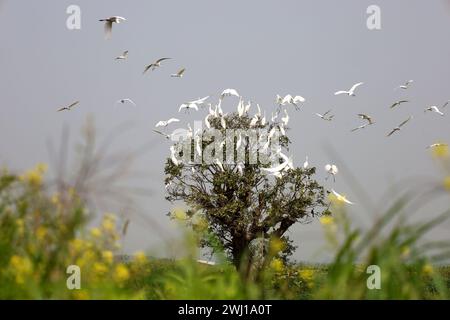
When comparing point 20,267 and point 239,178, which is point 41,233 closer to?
point 20,267

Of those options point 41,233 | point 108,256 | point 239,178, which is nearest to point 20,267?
point 41,233

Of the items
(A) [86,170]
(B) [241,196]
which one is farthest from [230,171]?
(A) [86,170]

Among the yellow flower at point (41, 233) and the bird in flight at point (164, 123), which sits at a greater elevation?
the bird in flight at point (164, 123)

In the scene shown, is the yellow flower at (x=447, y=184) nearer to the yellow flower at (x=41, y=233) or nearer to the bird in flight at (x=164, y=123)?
the yellow flower at (x=41, y=233)

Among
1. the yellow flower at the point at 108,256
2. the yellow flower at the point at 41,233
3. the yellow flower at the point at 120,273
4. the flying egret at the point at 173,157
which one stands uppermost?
the flying egret at the point at 173,157

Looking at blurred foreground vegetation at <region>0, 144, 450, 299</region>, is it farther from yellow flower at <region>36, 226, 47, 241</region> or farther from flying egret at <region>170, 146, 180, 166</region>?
flying egret at <region>170, 146, 180, 166</region>

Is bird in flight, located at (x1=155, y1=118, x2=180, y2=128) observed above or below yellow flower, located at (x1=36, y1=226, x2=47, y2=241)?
above

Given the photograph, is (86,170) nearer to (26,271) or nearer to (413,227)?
(26,271)

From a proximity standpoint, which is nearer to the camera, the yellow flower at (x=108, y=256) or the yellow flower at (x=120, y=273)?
the yellow flower at (x=120, y=273)

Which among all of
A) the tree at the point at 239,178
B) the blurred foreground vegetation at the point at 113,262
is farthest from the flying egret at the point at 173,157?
the blurred foreground vegetation at the point at 113,262

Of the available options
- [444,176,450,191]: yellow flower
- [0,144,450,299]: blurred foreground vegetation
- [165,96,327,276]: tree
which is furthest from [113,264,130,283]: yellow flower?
[165,96,327,276]: tree

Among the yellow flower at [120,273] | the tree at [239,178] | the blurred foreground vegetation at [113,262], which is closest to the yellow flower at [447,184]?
the blurred foreground vegetation at [113,262]
